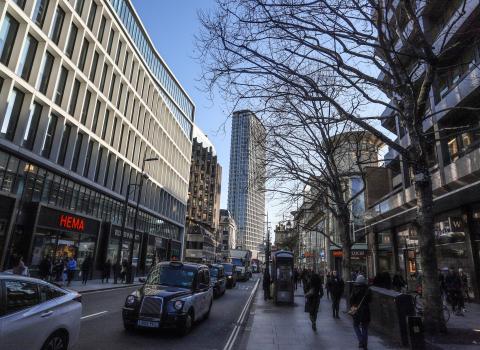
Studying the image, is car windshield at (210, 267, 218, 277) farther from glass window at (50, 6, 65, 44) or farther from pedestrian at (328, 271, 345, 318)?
glass window at (50, 6, 65, 44)

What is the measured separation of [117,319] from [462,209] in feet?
56.7

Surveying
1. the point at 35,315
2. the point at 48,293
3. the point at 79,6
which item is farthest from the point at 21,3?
the point at 35,315

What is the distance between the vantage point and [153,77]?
1820 inches

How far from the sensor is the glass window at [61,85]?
2583 centimetres

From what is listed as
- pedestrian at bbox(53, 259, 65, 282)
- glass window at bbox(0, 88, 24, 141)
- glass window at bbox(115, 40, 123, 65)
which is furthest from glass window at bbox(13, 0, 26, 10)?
pedestrian at bbox(53, 259, 65, 282)

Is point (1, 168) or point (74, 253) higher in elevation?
point (1, 168)

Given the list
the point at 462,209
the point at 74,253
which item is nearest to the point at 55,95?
the point at 74,253

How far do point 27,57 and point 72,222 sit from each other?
12206 mm

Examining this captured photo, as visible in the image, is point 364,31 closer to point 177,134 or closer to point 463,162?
point 463,162

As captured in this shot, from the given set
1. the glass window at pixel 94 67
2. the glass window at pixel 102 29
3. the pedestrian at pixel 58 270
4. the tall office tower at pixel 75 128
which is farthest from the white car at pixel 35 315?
the glass window at pixel 102 29

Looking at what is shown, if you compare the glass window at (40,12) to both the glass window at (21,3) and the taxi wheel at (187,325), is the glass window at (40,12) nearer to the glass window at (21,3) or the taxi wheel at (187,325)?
the glass window at (21,3)

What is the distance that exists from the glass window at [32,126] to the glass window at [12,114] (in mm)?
905

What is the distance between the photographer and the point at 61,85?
26.5 metres

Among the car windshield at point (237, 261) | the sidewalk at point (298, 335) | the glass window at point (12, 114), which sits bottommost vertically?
the sidewalk at point (298, 335)
